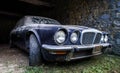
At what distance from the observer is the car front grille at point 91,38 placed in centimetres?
344

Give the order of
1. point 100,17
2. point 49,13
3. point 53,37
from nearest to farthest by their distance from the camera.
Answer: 1. point 53,37
2. point 100,17
3. point 49,13

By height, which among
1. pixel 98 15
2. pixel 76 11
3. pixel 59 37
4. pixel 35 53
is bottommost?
pixel 35 53

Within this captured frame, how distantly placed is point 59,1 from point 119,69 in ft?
16.2

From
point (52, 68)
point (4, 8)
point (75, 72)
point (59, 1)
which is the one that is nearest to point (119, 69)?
point (75, 72)

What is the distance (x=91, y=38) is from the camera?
3.62m

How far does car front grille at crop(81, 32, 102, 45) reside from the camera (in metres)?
3.44

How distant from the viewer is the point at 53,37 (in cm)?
308

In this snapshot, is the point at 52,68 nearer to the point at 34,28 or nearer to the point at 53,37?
the point at 53,37

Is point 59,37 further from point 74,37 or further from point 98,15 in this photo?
point 98,15

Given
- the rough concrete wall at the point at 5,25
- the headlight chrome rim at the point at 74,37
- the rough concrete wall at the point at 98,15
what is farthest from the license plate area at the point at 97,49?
the rough concrete wall at the point at 5,25

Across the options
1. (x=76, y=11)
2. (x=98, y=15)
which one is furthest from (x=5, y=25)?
(x=98, y=15)

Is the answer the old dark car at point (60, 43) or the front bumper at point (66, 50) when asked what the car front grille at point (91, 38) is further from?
the front bumper at point (66, 50)

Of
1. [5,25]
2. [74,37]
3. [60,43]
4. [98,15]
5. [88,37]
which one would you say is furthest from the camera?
[5,25]

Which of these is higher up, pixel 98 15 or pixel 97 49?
pixel 98 15
